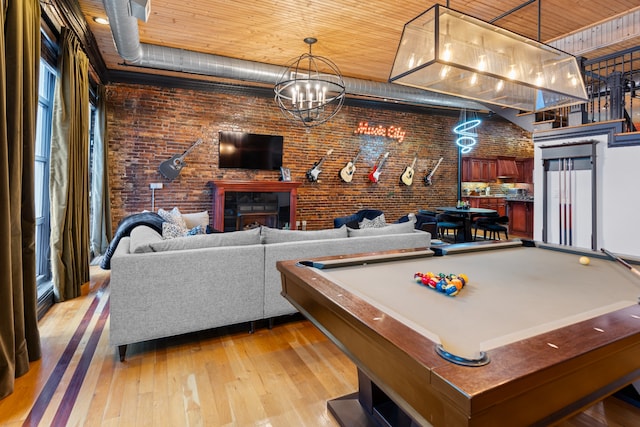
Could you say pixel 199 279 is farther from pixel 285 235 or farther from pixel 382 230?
pixel 382 230

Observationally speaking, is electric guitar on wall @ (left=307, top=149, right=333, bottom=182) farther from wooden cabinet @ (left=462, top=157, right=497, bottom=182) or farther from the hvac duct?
wooden cabinet @ (left=462, top=157, right=497, bottom=182)

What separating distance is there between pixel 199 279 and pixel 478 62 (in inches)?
98.6

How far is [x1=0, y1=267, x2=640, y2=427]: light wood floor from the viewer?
1.76 m

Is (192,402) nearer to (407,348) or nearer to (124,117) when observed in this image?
(407,348)

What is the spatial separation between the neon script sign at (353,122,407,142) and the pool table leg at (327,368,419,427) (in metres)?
6.50

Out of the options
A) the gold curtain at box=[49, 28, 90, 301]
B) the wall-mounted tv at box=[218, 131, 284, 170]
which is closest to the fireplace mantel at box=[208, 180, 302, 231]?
the wall-mounted tv at box=[218, 131, 284, 170]

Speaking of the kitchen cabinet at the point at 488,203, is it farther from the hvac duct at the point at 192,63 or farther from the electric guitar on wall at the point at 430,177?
the hvac duct at the point at 192,63

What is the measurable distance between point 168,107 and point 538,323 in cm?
643

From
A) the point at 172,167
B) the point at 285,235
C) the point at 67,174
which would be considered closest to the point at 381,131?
the point at 172,167

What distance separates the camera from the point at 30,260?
2.29m

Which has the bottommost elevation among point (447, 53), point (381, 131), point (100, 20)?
point (447, 53)

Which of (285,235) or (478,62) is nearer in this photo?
(478,62)

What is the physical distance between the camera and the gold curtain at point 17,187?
1.92 metres

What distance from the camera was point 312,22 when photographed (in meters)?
3.97
